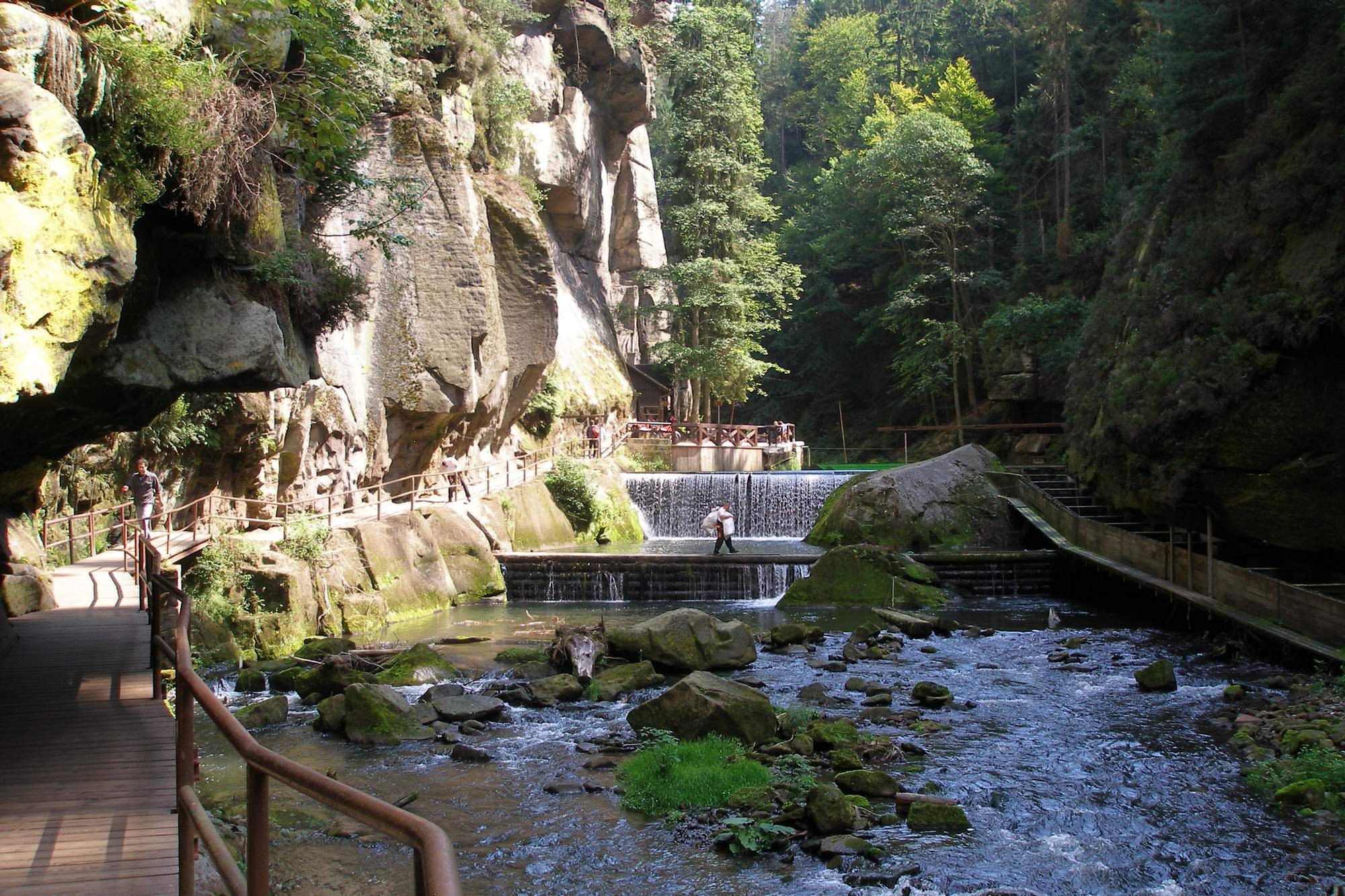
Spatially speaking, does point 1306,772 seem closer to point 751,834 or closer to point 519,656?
point 751,834

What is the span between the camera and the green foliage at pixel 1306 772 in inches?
337

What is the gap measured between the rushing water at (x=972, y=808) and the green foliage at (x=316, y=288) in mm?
4660

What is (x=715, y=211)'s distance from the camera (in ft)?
129

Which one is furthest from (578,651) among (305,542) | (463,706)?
(305,542)

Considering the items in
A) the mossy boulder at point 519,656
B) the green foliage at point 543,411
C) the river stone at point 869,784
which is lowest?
the river stone at point 869,784

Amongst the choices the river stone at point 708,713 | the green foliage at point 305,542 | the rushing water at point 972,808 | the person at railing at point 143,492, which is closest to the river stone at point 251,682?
the rushing water at point 972,808

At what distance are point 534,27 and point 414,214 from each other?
15.2 meters

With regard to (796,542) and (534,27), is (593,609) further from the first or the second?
(534,27)

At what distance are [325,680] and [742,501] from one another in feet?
55.4

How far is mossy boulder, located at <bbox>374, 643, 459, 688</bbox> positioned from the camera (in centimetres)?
1321

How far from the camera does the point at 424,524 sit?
66.3 ft

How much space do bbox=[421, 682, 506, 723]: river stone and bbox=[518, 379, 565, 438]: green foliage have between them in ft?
68.4

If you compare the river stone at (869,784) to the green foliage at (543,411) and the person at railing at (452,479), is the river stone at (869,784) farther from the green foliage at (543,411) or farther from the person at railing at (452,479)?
the green foliage at (543,411)

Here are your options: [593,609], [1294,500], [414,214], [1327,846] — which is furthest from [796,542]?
[1327,846]
